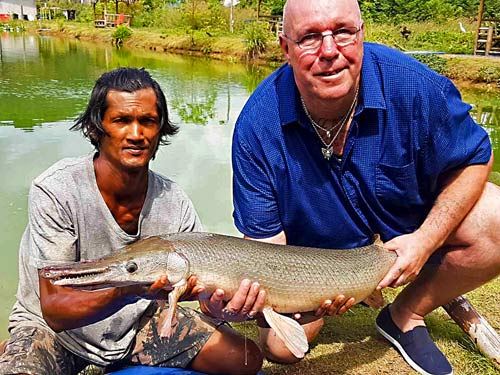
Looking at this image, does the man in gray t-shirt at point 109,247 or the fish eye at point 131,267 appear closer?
the fish eye at point 131,267

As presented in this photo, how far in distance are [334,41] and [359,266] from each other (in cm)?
115

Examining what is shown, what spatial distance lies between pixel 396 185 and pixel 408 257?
394 millimetres

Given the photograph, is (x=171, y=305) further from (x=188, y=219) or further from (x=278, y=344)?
(x=278, y=344)

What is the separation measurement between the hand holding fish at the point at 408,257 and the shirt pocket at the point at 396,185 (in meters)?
0.21

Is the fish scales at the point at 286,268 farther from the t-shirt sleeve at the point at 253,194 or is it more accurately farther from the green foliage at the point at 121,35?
the green foliage at the point at 121,35

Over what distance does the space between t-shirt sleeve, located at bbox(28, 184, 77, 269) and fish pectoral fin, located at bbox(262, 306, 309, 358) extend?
1018mm

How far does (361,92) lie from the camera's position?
113 inches

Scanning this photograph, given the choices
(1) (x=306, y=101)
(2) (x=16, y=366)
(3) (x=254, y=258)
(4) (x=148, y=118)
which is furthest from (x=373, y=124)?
(2) (x=16, y=366)

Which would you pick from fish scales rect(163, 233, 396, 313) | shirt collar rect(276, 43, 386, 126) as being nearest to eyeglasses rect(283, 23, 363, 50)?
shirt collar rect(276, 43, 386, 126)

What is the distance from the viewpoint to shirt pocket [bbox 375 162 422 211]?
297cm

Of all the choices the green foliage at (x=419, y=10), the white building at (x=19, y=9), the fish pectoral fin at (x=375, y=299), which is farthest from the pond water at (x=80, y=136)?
the white building at (x=19, y=9)

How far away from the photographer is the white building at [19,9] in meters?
62.8

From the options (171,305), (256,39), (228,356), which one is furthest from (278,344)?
(256,39)

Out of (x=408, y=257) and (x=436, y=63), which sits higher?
(x=436, y=63)
